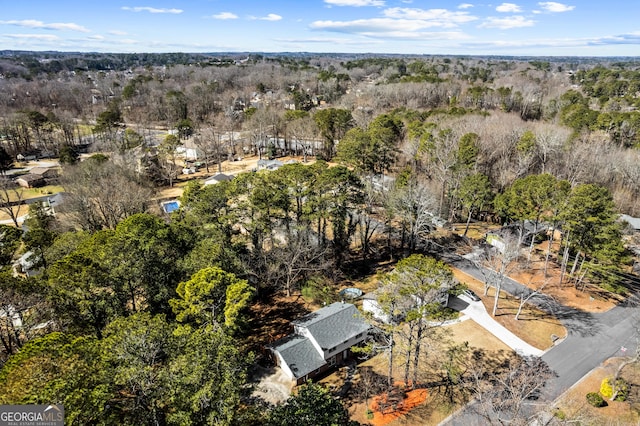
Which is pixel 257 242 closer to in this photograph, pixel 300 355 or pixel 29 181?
pixel 300 355

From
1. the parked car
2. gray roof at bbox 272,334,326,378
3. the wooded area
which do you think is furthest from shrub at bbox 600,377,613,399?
gray roof at bbox 272,334,326,378

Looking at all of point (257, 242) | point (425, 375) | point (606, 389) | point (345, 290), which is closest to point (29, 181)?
point (257, 242)

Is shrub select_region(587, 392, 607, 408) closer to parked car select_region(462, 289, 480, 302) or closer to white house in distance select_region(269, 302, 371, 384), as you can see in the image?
parked car select_region(462, 289, 480, 302)

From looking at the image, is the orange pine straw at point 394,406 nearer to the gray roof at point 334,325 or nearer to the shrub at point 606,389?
the gray roof at point 334,325

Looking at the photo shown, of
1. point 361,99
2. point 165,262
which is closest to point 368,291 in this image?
point 165,262

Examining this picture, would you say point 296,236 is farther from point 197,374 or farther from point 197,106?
point 197,106
